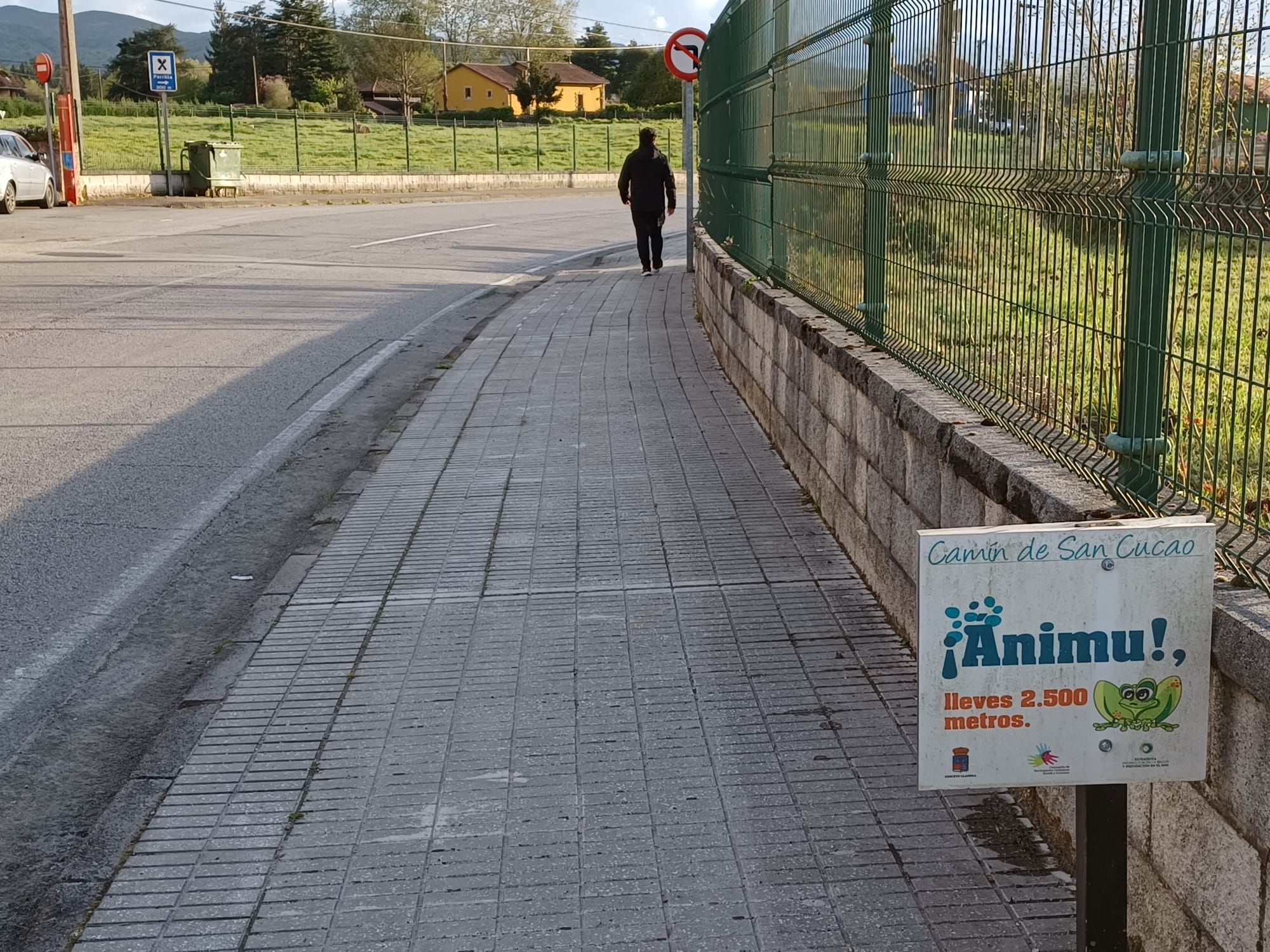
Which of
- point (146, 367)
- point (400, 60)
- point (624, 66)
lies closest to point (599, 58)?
point (624, 66)

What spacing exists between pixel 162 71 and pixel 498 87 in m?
95.1

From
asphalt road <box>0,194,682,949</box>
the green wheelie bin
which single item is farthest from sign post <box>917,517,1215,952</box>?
the green wheelie bin

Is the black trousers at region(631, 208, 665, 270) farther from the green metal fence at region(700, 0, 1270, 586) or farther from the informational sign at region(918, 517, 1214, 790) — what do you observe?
the informational sign at region(918, 517, 1214, 790)

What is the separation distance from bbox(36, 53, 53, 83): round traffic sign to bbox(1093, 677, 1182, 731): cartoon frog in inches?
1426

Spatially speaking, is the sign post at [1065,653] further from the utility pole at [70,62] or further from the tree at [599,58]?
the tree at [599,58]

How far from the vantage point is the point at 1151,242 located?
323 centimetres

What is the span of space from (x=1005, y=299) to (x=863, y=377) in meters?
1.40

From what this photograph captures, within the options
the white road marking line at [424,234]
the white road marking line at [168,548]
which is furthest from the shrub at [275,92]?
the white road marking line at [168,548]

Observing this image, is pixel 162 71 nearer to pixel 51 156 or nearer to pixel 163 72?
pixel 163 72

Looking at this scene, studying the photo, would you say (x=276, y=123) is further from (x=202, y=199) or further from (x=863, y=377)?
(x=863, y=377)

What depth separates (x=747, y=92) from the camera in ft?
33.6

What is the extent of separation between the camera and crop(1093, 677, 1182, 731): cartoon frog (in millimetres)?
2617

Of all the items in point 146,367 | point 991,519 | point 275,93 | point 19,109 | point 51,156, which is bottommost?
point 146,367

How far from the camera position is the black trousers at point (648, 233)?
61.9 ft
